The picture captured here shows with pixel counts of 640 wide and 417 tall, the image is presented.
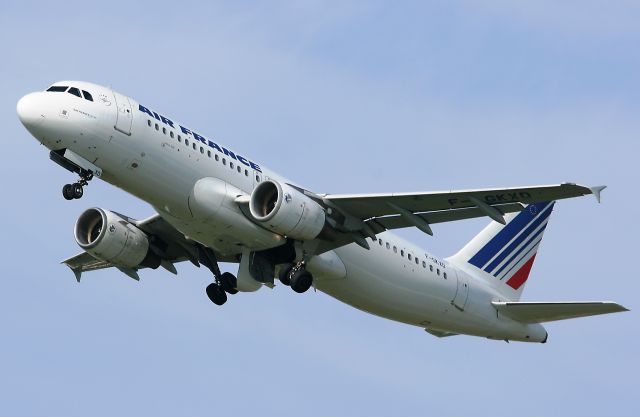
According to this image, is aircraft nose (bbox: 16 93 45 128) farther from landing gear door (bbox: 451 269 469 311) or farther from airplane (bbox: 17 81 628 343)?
landing gear door (bbox: 451 269 469 311)

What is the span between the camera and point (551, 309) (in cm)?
4228

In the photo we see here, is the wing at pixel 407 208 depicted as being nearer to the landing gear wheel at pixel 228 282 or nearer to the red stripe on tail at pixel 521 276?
the landing gear wheel at pixel 228 282

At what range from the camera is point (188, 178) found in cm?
3675

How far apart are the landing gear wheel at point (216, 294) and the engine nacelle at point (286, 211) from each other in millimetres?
5877

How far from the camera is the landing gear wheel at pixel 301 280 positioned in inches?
1513

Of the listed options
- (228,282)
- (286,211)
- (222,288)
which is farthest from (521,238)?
(286,211)

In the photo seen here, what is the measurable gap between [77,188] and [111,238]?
5227 millimetres

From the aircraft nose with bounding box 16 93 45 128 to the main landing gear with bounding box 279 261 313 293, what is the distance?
8602mm

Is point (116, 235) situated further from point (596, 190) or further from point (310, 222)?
point (596, 190)

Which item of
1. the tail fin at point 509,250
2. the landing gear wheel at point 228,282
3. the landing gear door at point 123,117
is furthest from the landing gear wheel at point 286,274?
the tail fin at point 509,250

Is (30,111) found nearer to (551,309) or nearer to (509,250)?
(551,309)

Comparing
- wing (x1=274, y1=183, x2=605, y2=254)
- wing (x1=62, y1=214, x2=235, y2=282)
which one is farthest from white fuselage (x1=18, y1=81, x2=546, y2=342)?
wing (x1=62, y1=214, x2=235, y2=282)

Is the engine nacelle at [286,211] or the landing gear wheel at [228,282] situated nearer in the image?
the engine nacelle at [286,211]

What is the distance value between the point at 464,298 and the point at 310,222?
8.08 metres
